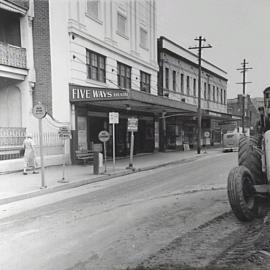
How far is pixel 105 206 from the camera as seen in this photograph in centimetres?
877

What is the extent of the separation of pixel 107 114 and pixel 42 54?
18.1ft

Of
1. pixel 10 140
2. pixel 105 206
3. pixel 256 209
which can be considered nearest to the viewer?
pixel 256 209

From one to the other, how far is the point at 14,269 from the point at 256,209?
3.91 metres

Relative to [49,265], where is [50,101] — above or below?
above

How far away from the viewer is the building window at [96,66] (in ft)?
68.9

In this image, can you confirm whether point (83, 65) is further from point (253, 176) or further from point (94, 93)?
point (253, 176)

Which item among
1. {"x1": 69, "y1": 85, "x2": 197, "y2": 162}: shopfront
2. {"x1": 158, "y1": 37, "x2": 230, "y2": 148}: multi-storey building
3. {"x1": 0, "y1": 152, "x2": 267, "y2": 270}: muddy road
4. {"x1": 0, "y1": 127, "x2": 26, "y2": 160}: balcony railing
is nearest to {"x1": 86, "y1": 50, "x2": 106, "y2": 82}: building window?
{"x1": 69, "y1": 85, "x2": 197, "y2": 162}: shopfront

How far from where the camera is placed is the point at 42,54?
750 inches

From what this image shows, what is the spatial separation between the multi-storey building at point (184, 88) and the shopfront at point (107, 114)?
418 cm

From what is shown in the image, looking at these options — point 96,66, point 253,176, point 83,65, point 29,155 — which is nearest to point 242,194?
point 253,176

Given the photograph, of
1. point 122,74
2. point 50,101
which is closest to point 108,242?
point 50,101

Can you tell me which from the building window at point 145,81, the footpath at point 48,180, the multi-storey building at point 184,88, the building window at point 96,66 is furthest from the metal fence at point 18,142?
the multi-storey building at point 184,88

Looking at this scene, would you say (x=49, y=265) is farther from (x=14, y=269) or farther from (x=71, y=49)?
(x=71, y=49)

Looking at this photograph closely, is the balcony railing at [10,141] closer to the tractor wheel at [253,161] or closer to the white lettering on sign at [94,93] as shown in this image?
the white lettering on sign at [94,93]
